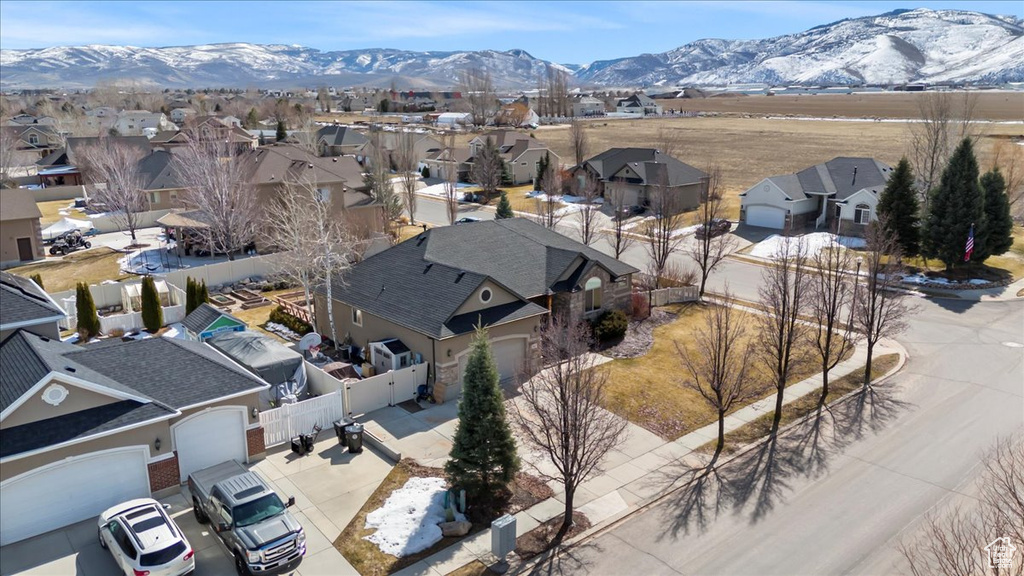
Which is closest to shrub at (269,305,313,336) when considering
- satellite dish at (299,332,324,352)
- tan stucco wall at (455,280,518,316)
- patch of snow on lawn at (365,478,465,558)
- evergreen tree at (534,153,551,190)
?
satellite dish at (299,332,324,352)

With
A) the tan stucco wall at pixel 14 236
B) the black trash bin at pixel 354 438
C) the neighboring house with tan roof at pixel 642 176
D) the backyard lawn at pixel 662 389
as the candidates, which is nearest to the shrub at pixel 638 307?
the backyard lawn at pixel 662 389

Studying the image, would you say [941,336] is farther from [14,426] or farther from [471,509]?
[14,426]

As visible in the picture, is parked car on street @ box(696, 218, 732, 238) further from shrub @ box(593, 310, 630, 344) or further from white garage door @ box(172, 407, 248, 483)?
white garage door @ box(172, 407, 248, 483)

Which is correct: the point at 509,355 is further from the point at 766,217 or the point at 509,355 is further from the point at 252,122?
the point at 252,122

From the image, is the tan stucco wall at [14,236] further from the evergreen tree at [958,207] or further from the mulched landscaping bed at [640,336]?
the evergreen tree at [958,207]

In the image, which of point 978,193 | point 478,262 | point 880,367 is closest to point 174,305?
point 478,262

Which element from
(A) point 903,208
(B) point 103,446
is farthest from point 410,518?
(A) point 903,208
